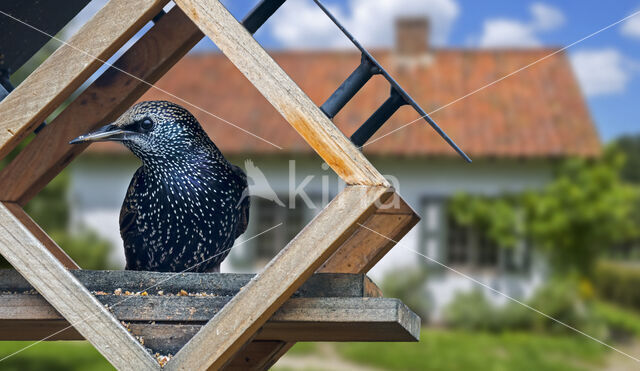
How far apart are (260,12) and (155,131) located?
1.50 ft

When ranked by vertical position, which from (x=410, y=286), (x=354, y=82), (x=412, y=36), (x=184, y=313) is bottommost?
(x=410, y=286)

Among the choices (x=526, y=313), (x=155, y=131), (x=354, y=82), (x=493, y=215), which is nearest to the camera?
(x=354, y=82)

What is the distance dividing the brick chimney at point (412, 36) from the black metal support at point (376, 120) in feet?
37.0

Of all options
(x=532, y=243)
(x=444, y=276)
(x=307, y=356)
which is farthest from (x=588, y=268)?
(x=307, y=356)

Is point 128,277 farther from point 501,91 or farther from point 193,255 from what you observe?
point 501,91

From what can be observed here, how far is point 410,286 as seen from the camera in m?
11.2

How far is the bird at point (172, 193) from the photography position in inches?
89.6

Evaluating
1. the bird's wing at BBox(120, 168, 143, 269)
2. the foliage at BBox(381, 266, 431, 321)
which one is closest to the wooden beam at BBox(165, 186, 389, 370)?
the bird's wing at BBox(120, 168, 143, 269)

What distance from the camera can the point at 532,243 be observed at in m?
11.8

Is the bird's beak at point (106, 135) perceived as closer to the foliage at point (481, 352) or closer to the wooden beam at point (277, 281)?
the wooden beam at point (277, 281)

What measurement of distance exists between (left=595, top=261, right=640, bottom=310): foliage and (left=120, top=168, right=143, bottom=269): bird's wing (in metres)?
17.4

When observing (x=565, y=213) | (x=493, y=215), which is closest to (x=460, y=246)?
(x=493, y=215)

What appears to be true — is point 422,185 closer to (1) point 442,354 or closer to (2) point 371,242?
(1) point 442,354

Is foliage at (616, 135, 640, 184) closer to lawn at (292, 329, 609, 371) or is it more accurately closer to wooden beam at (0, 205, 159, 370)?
lawn at (292, 329, 609, 371)
